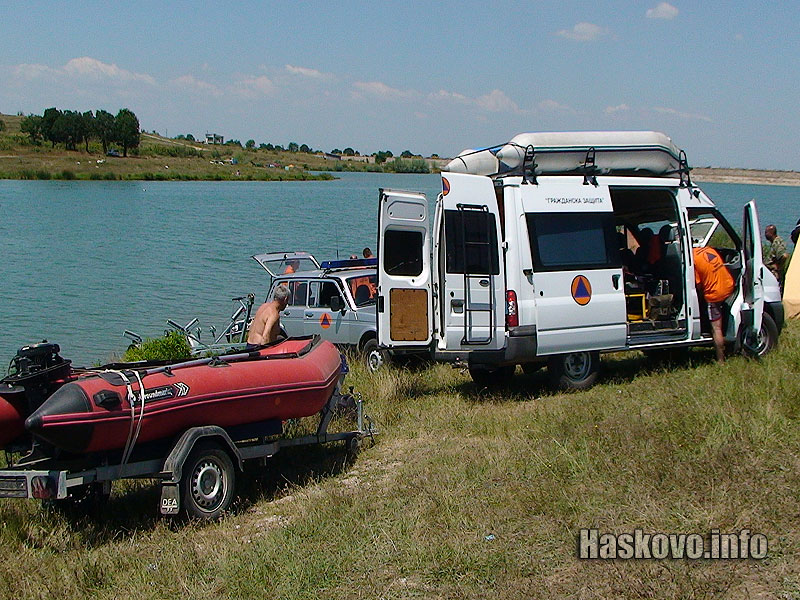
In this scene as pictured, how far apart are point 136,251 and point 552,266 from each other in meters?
28.3

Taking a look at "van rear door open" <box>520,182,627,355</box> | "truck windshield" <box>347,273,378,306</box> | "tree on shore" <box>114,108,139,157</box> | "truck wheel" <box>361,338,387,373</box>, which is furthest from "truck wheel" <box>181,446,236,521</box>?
"tree on shore" <box>114,108,139,157</box>

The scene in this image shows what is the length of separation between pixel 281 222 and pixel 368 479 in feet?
132

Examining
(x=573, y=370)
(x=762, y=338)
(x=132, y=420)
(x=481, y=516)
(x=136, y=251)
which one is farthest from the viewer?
(x=136, y=251)

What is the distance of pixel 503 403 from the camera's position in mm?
10609

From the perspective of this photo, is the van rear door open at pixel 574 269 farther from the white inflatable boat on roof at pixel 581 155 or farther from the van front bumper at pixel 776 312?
the van front bumper at pixel 776 312

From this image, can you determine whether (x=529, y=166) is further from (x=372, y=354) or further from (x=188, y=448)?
(x=188, y=448)

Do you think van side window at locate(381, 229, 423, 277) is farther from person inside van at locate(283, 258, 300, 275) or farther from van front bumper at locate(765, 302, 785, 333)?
person inside van at locate(283, 258, 300, 275)

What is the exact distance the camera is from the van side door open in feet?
35.0

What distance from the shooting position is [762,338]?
1209 centimetres

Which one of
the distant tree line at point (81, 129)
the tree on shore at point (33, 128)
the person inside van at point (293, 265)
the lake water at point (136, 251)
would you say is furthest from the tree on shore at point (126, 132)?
the person inside van at point (293, 265)

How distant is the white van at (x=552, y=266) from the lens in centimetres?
1016

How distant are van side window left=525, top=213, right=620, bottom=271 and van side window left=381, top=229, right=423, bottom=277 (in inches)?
58.7

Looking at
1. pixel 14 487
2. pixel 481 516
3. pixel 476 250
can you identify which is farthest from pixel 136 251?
pixel 481 516

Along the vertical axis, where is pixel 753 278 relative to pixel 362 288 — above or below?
above
